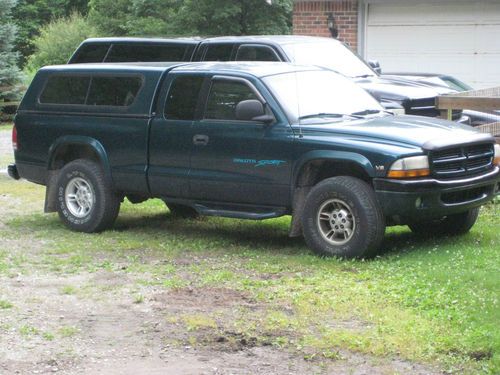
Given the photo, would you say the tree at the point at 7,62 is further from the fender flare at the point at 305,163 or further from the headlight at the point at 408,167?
the headlight at the point at 408,167

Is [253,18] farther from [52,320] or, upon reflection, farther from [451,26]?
[52,320]

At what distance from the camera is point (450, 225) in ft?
32.2

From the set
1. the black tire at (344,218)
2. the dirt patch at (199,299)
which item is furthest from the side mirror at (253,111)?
the dirt patch at (199,299)

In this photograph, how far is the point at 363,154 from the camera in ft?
28.9

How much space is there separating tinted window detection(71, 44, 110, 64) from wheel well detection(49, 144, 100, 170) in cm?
384

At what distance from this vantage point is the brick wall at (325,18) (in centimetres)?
2002

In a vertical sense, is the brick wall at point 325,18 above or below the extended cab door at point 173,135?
above

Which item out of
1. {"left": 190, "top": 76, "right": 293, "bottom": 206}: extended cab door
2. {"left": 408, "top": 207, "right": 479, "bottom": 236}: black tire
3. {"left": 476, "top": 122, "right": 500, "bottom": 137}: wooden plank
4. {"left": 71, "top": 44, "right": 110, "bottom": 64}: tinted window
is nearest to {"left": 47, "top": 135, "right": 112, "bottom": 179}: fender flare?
{"left": 190, "top": 76, "right": 293, "bottom": 206}: extended cab door

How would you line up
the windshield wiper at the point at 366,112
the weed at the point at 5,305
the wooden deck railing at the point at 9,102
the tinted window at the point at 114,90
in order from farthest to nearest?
the wooden deck railing at the point at 9,102
the tinted window at the point at 114,90
the windshield wiper at the point at 366,112
the weed at the point at 5,305

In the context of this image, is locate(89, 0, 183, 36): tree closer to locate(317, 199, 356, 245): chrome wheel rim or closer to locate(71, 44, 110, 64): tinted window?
locate(71, 44, 110, 64): tinted window

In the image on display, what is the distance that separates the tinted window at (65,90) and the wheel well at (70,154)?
52 centimetres

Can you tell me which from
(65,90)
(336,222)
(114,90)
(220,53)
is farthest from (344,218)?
(220,53)

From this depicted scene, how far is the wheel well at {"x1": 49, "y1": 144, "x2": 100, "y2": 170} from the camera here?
35.8 ft

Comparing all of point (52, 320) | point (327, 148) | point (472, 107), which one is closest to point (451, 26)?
point (472, 107)
